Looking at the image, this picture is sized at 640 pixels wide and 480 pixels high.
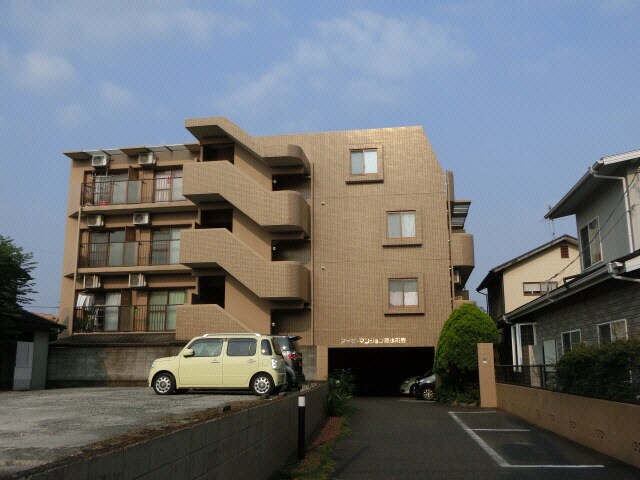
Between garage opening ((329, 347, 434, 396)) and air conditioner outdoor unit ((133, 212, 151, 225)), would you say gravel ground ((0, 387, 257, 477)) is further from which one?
garage opening ((329, 347, 434, 396))

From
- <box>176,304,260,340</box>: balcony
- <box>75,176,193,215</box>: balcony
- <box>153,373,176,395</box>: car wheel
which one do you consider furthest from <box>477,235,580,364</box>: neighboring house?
<box>153,373,176,395</box>: car wheel

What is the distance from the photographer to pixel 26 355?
24.1 m

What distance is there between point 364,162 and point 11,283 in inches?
592

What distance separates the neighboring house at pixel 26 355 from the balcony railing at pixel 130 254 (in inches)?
194

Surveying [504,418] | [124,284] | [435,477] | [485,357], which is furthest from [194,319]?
[435,477]

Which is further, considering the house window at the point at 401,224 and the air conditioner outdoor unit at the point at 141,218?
the air conditioner outdoor unit at the point at 141,218

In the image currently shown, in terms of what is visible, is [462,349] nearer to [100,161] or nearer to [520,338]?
[520,338]

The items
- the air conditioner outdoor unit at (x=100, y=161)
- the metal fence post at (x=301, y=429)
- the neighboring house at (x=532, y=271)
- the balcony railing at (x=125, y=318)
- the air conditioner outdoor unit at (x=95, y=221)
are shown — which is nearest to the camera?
the metal fence post at (x=301, y=429)

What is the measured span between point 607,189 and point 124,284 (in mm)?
21384

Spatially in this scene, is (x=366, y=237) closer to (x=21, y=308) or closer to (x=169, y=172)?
(x=169, y=172)

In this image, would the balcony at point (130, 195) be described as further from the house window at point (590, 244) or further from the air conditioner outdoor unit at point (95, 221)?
the house window at point (590, 244)

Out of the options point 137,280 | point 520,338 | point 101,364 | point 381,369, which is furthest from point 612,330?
point 137,280

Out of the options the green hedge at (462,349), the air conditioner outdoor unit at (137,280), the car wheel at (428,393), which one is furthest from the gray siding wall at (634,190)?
the air conditioner outdoor unit at (137,280)

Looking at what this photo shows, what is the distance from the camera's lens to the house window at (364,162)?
28094 mm
